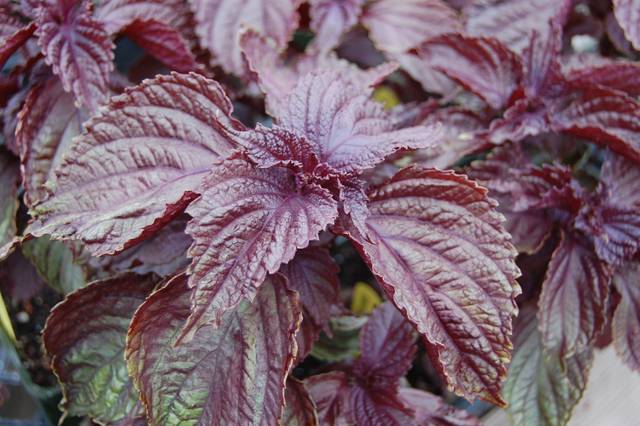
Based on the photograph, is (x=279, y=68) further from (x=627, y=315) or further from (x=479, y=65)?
(x=627, y=315)

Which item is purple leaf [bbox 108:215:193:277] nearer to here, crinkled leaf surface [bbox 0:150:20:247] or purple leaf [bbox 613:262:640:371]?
crinkled leaf surface [bbox 0:150:20:247]

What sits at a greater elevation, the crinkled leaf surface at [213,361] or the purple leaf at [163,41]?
the purple leaf at [163,41]

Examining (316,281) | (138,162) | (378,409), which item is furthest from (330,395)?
(138,162)

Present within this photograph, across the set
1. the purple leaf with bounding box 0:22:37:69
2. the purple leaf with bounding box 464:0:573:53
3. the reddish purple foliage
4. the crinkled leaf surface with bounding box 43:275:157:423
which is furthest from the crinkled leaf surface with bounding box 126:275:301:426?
the purple leaf with bounding box 464:0:573:53


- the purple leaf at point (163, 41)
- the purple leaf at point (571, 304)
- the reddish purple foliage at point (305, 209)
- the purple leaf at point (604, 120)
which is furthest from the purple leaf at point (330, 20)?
the purple leaf at point (571, 304)

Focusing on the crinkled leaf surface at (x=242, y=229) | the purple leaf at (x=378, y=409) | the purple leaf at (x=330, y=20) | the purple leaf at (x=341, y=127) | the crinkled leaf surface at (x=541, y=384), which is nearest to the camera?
the crinkled leaf surface at (x=242, y=229)

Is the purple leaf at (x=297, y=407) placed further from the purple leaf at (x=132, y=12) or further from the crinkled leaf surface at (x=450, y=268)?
the purple leaf at (x=132, y=12)
